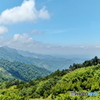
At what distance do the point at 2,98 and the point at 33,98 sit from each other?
2874cm

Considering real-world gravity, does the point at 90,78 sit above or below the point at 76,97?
above

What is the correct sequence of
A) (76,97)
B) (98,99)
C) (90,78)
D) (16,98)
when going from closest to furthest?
(98,99) → (76,97) → (16,98) → (90,78)

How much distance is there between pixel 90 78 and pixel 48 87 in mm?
33003

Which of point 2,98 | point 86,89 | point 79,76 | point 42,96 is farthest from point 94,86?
point 2,98

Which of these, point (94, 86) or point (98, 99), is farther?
point (94, 86)

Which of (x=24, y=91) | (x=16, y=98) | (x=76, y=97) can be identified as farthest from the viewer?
(x=24, y=91)

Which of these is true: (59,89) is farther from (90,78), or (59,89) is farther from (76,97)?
(76,97)

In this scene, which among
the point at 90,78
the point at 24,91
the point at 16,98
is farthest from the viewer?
the point at 24,91

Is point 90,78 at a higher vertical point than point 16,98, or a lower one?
higher

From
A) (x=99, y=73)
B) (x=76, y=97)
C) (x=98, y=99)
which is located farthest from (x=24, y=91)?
(x=98, y=99)

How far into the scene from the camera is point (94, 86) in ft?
354

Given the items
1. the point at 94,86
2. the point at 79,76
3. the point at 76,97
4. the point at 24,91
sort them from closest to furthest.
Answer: the point at 76,97, the point at 94,86, the point at 79,76, the point at 24,91

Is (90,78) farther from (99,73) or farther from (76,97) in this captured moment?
(76,97)

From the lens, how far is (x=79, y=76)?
136 m
